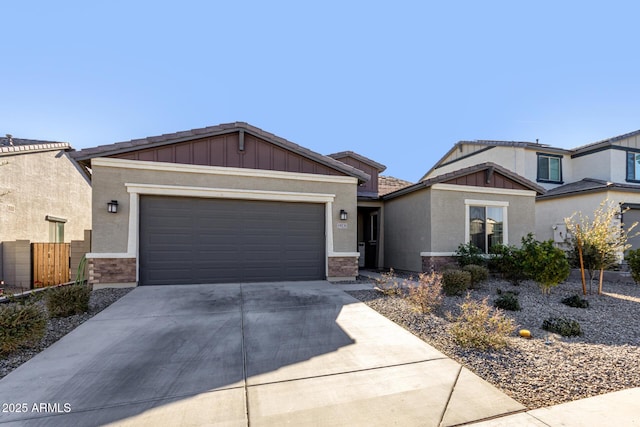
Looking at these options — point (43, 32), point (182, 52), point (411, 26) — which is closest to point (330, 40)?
point (411, 26)

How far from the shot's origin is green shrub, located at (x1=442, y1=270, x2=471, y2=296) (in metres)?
7.09

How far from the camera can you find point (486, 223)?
10.6 meters

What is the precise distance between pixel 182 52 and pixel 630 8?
15517 mm

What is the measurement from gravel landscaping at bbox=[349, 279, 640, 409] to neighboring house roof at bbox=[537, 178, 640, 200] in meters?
6.79

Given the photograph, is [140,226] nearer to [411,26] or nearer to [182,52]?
[182,52]

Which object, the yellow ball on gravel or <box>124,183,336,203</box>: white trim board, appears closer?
the yellow ball on gravel

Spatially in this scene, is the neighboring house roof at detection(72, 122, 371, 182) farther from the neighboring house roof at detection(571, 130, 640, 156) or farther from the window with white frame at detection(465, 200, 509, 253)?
the neighboring house roof at detection(571, 130, 640, 156)

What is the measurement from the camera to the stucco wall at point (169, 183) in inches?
294

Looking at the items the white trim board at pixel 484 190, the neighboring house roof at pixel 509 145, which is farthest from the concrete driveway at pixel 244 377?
the neighboring house roof at pixel 509 145

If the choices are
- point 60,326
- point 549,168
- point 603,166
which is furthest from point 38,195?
point 603,166

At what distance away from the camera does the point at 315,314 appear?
18.4 feet

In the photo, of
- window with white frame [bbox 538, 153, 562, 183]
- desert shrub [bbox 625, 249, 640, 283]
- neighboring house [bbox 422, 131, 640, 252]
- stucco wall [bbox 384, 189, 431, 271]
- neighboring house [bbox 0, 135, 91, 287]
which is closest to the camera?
desert shrub [bbox 625, 249, 640, 283]

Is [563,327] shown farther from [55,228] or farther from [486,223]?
[55,228]

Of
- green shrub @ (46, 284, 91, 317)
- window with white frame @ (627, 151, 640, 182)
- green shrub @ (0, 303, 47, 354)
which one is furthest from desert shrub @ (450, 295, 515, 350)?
window with white frame @ (627, 151, 640, 182)
